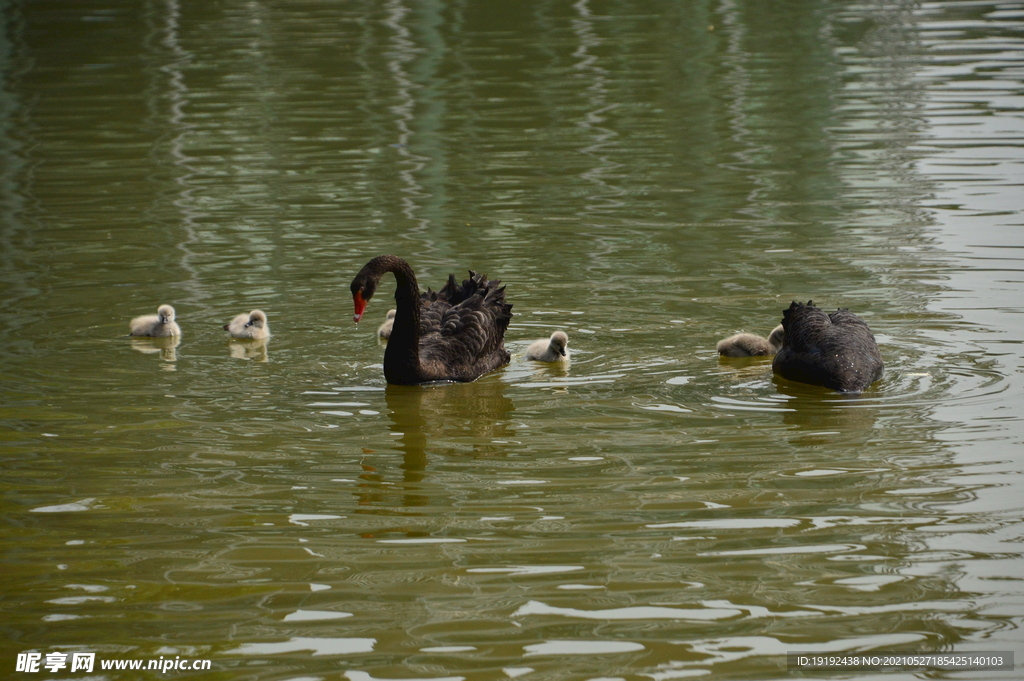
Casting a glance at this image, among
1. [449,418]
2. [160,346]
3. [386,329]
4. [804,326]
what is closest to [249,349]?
[160,346]

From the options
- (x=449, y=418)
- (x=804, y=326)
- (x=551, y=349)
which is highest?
Answer: (x=804, y=326)

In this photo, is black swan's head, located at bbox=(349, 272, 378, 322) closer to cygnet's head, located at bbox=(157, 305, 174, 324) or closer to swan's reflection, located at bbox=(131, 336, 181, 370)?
swan's reflection, located at bbox=(131, 336, 181, 370)

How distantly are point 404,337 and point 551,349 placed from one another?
0.93m

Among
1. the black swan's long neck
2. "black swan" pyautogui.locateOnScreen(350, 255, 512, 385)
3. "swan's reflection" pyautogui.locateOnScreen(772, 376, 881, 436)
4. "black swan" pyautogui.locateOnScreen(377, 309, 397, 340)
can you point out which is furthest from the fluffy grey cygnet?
"swan's reflection" pyautogui.locateOnScreen(772, 376, 881, 436)

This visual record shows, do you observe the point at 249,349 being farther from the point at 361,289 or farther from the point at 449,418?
the point at 449,418

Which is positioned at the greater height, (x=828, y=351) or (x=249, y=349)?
(x=828, y=351)

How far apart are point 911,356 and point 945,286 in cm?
170

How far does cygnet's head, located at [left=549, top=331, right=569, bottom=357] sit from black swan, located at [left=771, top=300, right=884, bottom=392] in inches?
50.2

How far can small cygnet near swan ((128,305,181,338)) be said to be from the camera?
31.3 feet

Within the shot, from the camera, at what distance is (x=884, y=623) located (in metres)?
5.15

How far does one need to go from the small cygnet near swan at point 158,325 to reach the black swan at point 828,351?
4.04m

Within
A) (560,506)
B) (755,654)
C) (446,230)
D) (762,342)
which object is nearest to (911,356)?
(762,342)

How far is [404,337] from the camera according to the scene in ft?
28.2

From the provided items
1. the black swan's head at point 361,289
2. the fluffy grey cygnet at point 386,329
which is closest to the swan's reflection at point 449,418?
the black swan's head at point 361,289
